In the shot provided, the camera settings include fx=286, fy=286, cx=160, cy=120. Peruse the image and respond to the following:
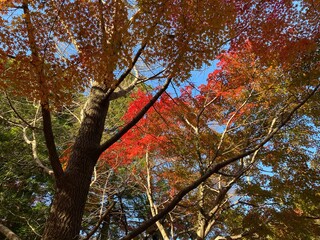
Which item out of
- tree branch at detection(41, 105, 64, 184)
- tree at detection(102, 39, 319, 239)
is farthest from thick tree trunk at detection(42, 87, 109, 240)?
tree at detection(102, 39, 319, 239)

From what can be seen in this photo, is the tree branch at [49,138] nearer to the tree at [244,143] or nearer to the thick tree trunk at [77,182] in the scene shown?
the thick tree trunk at [77,182]

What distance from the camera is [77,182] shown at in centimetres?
321

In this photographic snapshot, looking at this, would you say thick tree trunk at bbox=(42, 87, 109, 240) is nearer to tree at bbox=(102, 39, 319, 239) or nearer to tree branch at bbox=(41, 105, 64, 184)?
tree branch at bbox=(41, 105, 64, 184)

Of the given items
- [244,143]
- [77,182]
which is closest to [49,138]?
[77,182]

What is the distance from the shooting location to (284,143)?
1000 cm

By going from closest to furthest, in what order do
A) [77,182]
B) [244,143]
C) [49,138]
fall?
[49,138] < [77,182] < [244,143]

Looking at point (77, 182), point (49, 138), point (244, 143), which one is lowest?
point (77, 182)

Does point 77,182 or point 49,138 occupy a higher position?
point 49,138

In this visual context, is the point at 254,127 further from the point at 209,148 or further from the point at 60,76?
the point at 60,76

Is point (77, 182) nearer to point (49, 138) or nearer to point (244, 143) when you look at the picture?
point (49, 138)

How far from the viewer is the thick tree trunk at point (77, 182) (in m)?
2.94

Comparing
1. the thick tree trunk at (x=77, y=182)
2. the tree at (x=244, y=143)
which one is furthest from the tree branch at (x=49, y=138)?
the tree at (x=244, y=143)

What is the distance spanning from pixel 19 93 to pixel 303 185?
9086 millimetres

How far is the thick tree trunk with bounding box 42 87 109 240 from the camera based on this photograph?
116 inches
